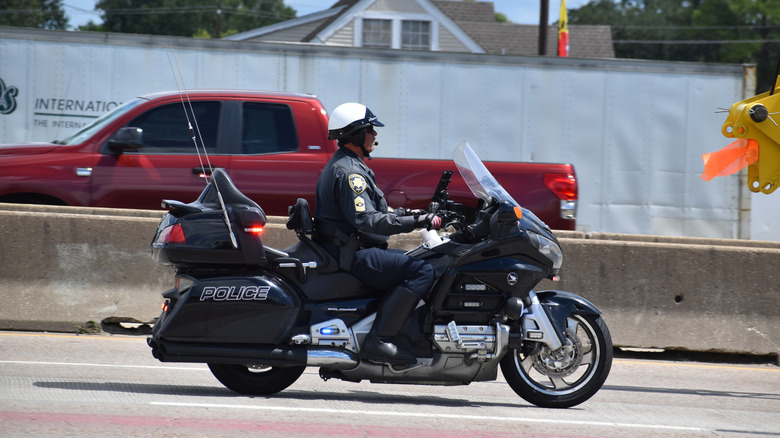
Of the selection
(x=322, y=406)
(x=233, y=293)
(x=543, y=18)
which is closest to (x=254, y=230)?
(x=233, y=293)

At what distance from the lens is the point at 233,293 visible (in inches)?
239

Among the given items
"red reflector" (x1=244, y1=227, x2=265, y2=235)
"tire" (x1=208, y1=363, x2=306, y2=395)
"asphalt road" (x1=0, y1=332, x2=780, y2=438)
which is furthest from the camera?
"tire" (x1=208, y1=363, x2=306, y2=395)

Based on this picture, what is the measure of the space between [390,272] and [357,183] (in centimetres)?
59

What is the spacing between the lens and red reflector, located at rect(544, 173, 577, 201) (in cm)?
1024

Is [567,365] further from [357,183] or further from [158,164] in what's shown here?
[158,164]

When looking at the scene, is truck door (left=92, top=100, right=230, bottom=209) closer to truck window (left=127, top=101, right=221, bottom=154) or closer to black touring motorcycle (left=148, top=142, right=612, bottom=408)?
truck window (left=127, top=101, right=221, bottom=154)

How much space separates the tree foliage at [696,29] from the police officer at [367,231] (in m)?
42.8

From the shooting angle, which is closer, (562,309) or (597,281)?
(562,309)

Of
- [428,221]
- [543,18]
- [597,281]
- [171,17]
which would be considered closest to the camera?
[428,221]

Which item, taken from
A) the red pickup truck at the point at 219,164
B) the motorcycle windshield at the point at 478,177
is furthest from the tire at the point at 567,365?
the red pickup truck at the point at 219,164

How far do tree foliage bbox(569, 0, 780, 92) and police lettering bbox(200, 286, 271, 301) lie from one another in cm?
4333

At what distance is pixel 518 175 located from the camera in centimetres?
1024

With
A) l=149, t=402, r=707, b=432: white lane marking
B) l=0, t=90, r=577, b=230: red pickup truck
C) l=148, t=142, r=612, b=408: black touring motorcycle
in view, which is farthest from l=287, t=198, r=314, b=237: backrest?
l=0, t=90, r=577, b=230: red pickup truck

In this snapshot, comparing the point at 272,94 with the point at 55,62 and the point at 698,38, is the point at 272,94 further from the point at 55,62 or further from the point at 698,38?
the point at 698,38
